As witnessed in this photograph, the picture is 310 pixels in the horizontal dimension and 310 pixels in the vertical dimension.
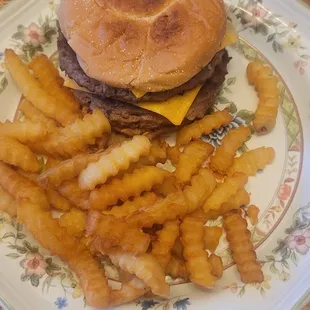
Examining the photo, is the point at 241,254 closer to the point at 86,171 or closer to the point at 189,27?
the point at 86,171

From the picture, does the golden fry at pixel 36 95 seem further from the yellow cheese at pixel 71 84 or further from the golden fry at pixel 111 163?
the golden fry at pixel 111 163

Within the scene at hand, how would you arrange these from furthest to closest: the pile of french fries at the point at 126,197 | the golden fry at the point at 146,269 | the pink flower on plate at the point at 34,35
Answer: the pink flower on plate at the point at 34,35, the pile of french fries at the point at 126,197, the golden fry at the point at 146,269

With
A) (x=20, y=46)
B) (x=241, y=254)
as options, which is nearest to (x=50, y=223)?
(x=241, y=254)

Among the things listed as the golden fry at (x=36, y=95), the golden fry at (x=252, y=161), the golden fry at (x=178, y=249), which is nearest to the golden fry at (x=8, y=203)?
the golden fry at (x=36, y=95)

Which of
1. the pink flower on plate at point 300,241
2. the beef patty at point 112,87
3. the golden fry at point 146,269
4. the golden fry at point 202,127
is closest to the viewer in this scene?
the golden fry at point 146,269

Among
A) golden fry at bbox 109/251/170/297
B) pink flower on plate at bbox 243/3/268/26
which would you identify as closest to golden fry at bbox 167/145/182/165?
golden fry at bbox 109/251/170/297
